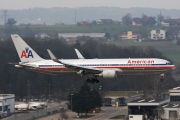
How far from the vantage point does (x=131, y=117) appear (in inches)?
5408

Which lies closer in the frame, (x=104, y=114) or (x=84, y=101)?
(x=104, y=114)

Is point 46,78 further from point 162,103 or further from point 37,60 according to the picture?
point 37,60

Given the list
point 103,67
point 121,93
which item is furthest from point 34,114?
point 103,67

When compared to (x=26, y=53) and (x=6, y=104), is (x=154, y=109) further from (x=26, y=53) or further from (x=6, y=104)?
(x=26, y=53)

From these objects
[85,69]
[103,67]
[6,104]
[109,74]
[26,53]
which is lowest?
[6,104]

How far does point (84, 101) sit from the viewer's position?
6058 inches

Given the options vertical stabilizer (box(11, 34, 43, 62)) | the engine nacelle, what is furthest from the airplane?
vertical stabilizer (box(11, 34, 43, 62))

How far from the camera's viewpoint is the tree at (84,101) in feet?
500

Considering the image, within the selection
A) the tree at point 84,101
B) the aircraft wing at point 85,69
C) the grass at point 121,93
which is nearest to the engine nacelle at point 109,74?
the aircraft wing at point 85,69

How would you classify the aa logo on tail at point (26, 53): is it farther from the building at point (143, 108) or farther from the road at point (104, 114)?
the building at point (143, 108)

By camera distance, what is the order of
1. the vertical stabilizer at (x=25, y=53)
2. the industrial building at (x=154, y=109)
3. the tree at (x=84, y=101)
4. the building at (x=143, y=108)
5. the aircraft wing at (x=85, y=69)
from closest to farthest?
the aircraft wing at (x=85, y=69) < the vertical stabilizer at (x=25, y=53) < the industrial building at (x=154, y=109) < the building at (x=143, y=108) < the tree at (x=84, y=101)

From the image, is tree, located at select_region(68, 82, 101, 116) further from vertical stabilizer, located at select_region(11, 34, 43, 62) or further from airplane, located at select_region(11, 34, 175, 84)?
airplane, located at select_region(11, 34, 175, 84)

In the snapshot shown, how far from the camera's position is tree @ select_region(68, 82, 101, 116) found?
152250 millimetres

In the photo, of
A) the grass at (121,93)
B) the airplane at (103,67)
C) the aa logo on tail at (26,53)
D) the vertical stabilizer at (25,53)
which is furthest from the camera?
the grass at (121,93)
